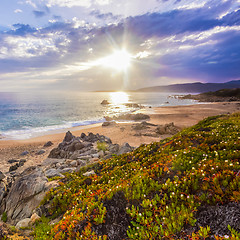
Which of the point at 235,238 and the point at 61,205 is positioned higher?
the point at 235,238

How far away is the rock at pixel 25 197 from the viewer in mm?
7113

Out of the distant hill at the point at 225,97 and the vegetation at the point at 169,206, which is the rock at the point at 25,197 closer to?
the vegetation at the point at 169,206

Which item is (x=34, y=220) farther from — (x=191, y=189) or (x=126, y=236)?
(x=191, y=189)

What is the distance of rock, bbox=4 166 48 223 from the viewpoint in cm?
711

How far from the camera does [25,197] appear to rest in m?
7.75

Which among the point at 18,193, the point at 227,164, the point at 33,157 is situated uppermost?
the point at 227,164

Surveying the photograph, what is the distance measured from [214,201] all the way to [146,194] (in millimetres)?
1751

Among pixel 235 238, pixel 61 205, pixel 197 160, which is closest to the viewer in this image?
pixel 235 238

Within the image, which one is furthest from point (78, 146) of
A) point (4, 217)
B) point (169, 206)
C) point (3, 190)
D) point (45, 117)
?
point (45, 117)

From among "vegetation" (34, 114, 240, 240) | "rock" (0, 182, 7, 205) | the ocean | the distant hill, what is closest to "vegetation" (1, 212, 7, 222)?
"rock" (0, 182, 7, 205)

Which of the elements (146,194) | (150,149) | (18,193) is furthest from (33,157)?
(146,194)

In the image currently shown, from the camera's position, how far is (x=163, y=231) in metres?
3.26

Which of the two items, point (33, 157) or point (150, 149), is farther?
point (33, 157)

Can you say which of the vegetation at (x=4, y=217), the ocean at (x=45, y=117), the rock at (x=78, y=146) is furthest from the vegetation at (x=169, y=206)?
the ocean at (x=45, y=117)
